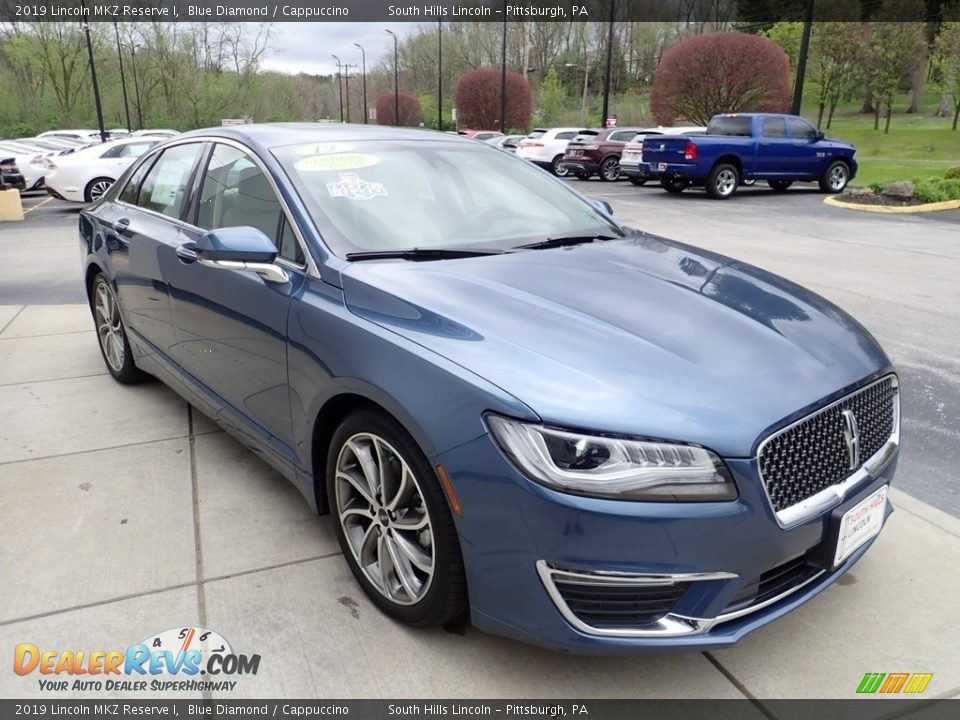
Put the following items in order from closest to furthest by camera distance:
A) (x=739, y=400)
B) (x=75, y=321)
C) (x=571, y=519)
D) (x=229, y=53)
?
(x=571, y=519), (x=739, y=400), (x=75, y=321), (x=229, y=53)

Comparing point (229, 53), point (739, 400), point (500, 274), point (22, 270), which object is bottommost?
point (22, 270)

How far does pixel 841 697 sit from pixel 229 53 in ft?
208

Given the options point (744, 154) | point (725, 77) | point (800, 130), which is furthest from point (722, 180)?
point (725, 77)

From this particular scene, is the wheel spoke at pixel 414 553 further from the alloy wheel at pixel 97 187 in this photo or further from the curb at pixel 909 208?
the alloy wheel at pixel 97 187

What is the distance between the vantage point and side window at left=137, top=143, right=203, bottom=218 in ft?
12.5

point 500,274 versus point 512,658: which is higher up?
point 500,274

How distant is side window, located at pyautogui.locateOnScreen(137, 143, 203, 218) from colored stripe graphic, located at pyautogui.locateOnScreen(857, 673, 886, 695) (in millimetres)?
3487

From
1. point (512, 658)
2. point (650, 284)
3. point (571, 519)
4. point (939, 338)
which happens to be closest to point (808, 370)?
Result: point (650, 284)

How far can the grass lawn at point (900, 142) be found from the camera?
2660 centimetres

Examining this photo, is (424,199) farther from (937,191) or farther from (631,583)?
(937,191)

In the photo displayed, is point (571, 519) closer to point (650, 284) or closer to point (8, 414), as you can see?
point (650, 284)

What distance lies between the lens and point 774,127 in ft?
55.8

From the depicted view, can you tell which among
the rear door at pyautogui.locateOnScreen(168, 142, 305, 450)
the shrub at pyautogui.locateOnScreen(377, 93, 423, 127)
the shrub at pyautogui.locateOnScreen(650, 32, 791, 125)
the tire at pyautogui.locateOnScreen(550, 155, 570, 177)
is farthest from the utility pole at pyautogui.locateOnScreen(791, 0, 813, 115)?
the shrub at pyautogui.locateOnScreen(377, 93, 423, 127)

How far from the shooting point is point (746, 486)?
191cm
